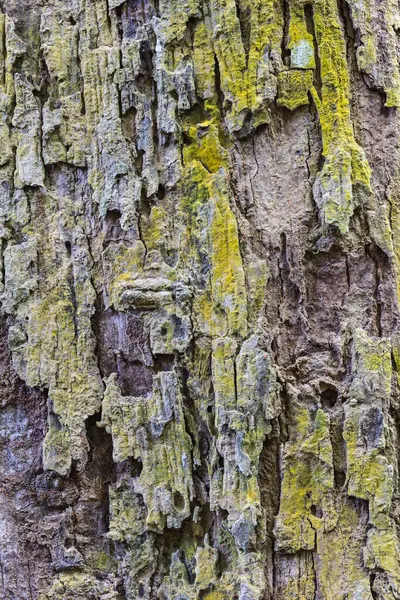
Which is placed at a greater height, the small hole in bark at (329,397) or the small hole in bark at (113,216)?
the small hole in bark at (113,216)

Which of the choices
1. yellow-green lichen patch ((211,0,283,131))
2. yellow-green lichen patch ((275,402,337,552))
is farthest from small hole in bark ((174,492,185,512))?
yellow-green lichen patch ((211,0,283,131))

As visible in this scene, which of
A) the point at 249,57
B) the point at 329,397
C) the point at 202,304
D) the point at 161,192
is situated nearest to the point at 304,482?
the point at 329,397

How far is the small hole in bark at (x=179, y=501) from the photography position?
3.92ft

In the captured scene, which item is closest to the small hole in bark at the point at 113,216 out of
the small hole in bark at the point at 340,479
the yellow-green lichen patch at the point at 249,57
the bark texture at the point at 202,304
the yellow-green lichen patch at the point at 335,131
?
the bark texture at the point at 202,304

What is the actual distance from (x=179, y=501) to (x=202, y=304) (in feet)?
1.22

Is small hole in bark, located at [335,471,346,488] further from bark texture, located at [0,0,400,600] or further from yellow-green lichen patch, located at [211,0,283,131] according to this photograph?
yellow-green lichen patch, located at [211,0,283,131]

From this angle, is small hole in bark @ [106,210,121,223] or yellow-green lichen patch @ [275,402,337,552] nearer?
yellow-green lichen patch @ [275,402,337,552]

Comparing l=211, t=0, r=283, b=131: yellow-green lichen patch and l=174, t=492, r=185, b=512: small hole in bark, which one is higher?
l=211, t=0, r=283, b=131: yellow-green lichen patch

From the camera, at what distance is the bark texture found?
117cm

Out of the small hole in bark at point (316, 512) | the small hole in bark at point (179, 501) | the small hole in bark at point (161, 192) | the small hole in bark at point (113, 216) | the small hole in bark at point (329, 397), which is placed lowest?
the small hole in bark at point (316, 512)

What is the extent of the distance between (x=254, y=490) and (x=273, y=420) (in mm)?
130

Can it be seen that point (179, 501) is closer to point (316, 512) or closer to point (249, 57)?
point (316, 512)

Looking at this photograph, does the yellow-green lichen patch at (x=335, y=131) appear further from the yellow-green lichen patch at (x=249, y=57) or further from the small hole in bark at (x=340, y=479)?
the small hole in bark at (x=340, y=479)

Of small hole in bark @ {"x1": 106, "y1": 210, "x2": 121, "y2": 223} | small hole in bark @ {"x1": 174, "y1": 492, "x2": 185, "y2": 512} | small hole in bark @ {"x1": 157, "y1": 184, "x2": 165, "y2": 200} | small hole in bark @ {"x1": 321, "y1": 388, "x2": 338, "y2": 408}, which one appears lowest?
small hole in bark @ {"x1": 174, "y1": 492, "x2": 185, "y2": 512}
